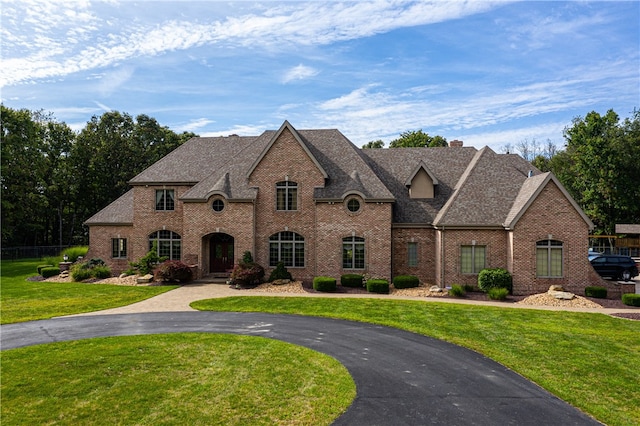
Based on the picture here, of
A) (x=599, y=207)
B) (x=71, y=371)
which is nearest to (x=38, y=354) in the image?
(x=71, y=371)

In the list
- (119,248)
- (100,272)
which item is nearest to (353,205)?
(100,272)

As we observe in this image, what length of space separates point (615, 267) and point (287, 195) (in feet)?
85.4

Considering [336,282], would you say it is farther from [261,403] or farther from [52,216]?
[52,216]

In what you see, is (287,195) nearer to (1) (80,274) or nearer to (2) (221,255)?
(2) (221,255)

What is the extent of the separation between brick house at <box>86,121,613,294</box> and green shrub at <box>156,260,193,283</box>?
1733 mm

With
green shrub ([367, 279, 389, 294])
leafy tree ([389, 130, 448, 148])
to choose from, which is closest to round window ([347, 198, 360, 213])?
green shrub ([367, 279, 389, 294])

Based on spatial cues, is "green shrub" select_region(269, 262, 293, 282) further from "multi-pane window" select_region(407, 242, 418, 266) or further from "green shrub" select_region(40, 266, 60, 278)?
"green shrub" select_region(40, 266, 60, 278)

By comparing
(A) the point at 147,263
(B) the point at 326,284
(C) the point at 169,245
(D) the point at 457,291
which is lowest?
(D) the point at 457,291

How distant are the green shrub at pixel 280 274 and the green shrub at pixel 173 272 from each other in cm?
599

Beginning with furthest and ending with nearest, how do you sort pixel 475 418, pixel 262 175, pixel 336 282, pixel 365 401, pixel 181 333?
pixel 262 175 → pixel 336 282 → pixel 181 333 → pixel 365 401 → pixel 475 418

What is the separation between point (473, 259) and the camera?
25375mm

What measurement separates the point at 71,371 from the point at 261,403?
5911mm

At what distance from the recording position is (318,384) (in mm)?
10547

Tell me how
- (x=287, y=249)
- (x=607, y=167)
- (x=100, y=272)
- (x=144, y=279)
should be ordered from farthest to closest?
(x=607, y=167)
(x=100, y=272)
(x=287, y=249)
(x=144, y=279)
